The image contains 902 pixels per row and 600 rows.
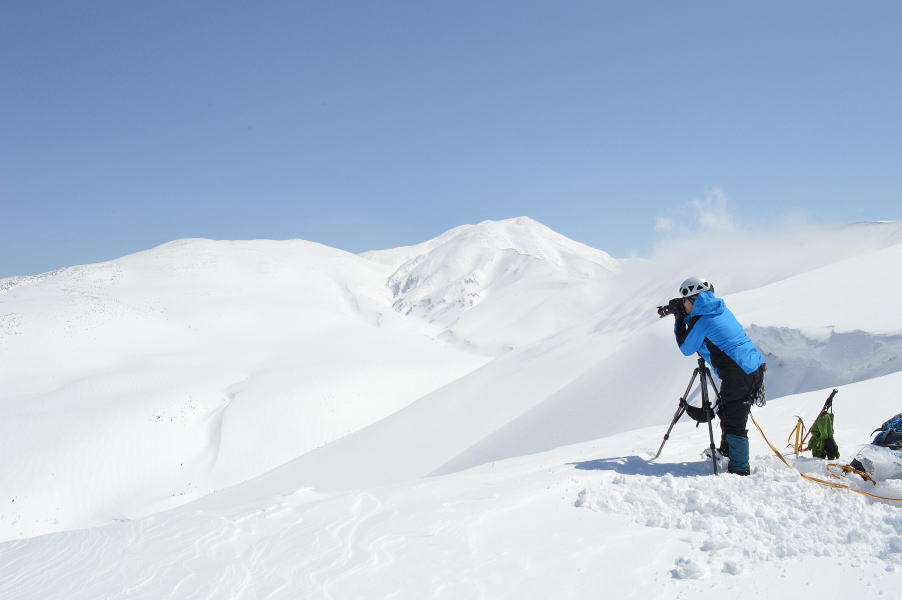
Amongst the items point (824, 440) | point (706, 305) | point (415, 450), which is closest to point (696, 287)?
point (706, 305)

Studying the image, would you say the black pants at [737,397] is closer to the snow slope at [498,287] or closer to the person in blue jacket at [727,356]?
the person in blue jacket at [727,356]

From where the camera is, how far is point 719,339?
208 inches

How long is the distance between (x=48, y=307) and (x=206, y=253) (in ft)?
101

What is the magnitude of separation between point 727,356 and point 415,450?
Answer: 13153 millimetres

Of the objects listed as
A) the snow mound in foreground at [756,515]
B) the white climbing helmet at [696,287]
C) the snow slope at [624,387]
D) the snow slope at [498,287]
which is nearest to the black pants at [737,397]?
the snow mound in foreground at [756,515]

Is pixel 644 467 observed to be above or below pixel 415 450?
below

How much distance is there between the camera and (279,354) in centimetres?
3959

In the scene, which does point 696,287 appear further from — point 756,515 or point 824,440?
point 756,515

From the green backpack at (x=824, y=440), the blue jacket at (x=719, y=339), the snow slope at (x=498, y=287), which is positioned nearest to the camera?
the green backpack at (x=824, y=440)

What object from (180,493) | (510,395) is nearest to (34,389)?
(180,493)

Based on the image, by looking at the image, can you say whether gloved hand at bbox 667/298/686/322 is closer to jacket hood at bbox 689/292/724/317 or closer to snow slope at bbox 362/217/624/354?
jacket hood at bbox 689/292/724/317

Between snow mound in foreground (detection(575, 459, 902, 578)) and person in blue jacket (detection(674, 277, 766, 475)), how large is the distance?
0.52 m

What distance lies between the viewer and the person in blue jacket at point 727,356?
203 inches

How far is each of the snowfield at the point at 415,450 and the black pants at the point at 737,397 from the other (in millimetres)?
553
